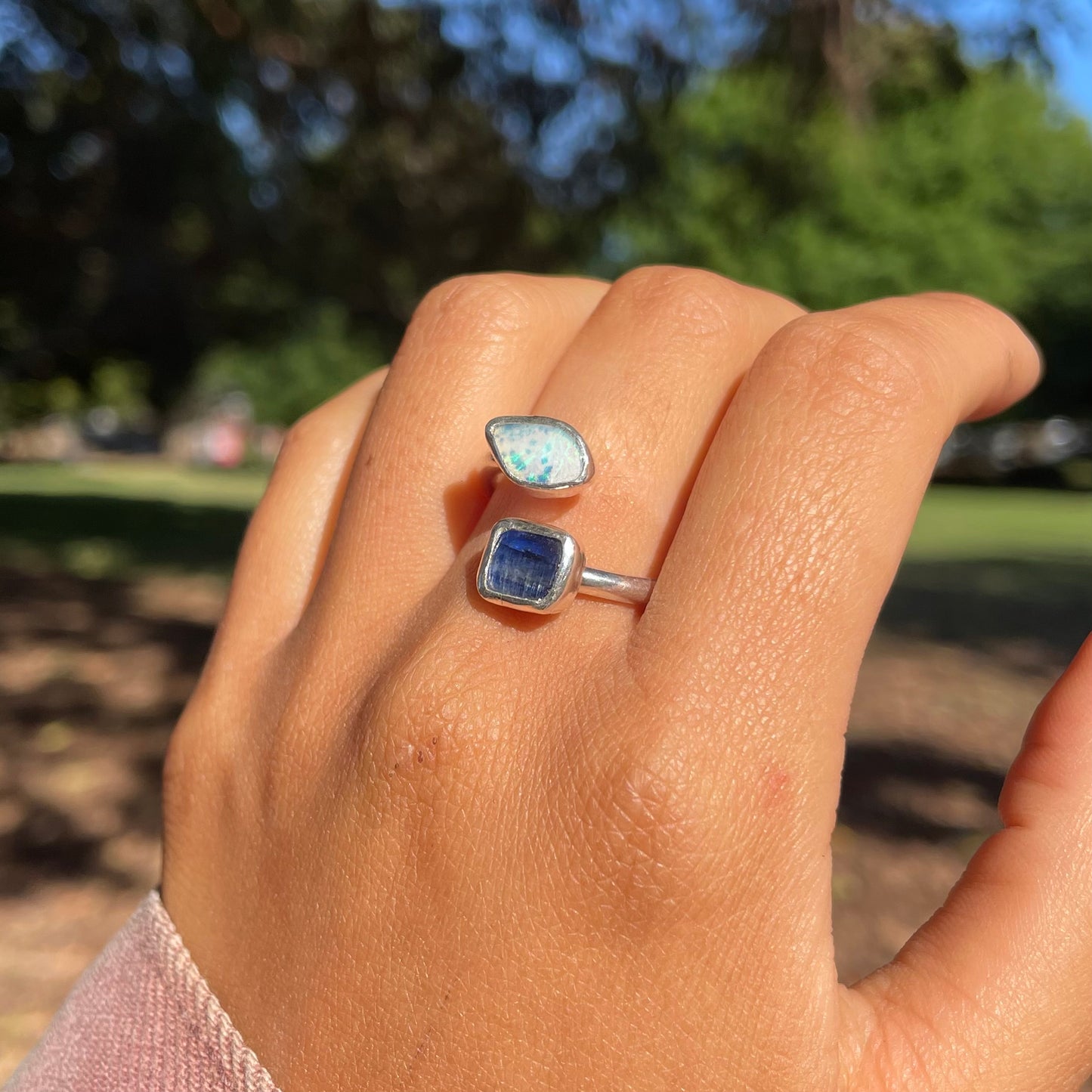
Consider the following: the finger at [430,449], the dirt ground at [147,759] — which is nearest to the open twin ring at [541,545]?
the finger at [430,449]

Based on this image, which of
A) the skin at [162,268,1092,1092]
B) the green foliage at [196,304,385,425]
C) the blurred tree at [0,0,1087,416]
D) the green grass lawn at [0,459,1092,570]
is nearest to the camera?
the skin at [162,268,1092,1092]

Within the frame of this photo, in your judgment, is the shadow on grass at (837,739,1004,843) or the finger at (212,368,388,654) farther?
the shadow on grass at (837,739,1004,843)

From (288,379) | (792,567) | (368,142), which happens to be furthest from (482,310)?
(288,379)

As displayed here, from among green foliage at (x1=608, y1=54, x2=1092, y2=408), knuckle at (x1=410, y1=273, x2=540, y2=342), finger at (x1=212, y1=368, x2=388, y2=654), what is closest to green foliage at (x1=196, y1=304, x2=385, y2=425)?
green foliage at (x1=608, y1=54, x2=1092, y2=408)

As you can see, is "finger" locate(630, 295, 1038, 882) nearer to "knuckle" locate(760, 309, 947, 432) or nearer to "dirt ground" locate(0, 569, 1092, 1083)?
"knuckle" locate(760, 309, 947, 432)

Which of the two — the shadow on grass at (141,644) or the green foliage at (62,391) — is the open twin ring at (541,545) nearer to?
the shadow on grass at (141,644)

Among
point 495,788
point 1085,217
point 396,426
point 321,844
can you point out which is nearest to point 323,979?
point 321,844

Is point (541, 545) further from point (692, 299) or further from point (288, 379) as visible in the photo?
point (288, 379)
